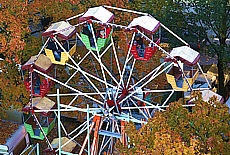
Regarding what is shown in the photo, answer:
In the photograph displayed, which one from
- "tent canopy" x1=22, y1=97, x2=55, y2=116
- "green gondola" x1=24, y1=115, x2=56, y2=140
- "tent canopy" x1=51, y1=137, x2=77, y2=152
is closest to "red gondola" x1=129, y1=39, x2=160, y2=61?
"tent canopy" x1=22, y1=97, x2=55, y2=116

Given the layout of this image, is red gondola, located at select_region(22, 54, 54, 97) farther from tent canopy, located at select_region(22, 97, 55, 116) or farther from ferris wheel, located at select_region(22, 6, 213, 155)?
tent canopy, located at select_region(22, 97, 55, 116)

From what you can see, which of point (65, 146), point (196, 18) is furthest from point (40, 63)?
point (196, 18)

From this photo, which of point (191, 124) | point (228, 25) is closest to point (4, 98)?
point (191, 124)

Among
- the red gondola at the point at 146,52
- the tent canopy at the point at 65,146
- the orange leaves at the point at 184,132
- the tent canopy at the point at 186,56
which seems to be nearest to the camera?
the orange leaves at the point at 184,132

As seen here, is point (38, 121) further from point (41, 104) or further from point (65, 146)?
point (65, 146)

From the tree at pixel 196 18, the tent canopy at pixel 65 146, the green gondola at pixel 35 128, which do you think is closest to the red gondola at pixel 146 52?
the green gondola at pixel 35 128

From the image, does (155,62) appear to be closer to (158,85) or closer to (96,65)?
(158,85)

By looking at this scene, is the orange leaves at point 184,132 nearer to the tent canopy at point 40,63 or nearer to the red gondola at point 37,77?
the red gondola at point 37,77
